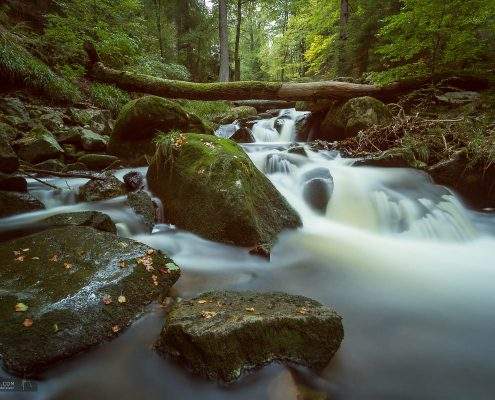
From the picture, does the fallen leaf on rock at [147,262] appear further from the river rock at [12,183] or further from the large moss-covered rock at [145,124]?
the large moss-covered rock at [145,124]

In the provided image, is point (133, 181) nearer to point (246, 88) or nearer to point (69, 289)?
point (69, 289)

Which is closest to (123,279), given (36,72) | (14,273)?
(14,273)

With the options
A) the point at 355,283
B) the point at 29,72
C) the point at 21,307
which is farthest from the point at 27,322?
the point at 29,72

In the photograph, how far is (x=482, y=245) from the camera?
5191mm

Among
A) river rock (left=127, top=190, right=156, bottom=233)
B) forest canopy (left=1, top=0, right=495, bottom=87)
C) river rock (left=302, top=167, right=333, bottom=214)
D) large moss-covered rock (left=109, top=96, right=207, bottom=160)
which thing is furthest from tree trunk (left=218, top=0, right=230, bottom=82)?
river rock (left=127, top=190, right=156, bottom=233)

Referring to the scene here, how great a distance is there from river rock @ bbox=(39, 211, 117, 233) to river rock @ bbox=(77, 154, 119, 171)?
2.62 metres

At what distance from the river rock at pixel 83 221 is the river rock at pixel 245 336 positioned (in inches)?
80.6

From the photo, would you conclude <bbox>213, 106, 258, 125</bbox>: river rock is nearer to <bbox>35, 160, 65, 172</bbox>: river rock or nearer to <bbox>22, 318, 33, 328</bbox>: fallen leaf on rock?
<bbox>35, 160, 65, 172</bbox>: river rock

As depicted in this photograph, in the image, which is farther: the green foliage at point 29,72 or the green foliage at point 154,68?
the green foliage at point 154,68

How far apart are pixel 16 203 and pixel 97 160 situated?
2239 millimetres

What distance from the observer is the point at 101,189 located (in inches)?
219

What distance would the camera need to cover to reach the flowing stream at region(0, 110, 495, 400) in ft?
7.92

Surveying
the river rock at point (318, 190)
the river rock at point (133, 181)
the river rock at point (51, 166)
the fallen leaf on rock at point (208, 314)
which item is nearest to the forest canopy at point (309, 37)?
the river rock at point (51, 166)

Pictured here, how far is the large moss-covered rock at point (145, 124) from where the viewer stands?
6988 mm
